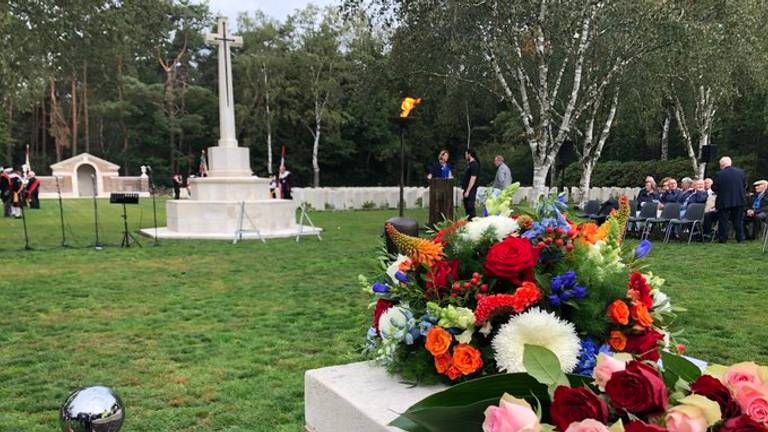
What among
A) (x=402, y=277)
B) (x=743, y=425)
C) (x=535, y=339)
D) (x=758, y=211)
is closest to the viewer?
(x=743, y=425)

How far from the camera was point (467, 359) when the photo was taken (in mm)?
1719

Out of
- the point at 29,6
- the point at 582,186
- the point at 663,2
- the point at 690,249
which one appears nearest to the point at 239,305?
the point at 690,249

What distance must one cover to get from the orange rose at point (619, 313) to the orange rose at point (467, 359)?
454mm

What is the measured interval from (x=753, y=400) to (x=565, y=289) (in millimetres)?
941

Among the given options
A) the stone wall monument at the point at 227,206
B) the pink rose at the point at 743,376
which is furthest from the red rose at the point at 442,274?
the stone wall monument at the point at 227,206

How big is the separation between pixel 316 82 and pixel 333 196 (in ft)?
51.1

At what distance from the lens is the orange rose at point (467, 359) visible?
170 cm

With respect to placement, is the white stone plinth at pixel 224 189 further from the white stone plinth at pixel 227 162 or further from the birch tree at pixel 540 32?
the birch tree at pixel 540 32

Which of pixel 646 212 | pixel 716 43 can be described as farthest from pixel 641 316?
pixel 716 43

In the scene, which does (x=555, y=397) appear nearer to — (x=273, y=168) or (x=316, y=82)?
(x=316, y=82)

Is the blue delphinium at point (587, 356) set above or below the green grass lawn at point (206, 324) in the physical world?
above

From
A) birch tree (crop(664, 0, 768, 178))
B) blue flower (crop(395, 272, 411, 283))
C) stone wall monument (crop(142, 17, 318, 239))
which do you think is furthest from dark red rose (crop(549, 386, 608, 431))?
birch tree (crop(664, 0, 768, 178))

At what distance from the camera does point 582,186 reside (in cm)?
2198

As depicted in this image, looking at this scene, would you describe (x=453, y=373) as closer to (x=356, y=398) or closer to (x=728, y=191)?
(x=356, y=398)
